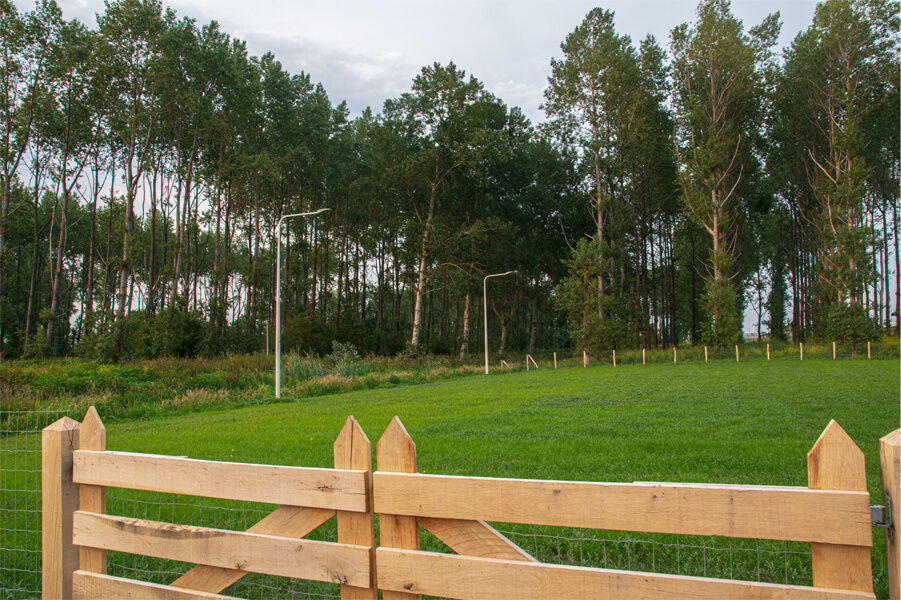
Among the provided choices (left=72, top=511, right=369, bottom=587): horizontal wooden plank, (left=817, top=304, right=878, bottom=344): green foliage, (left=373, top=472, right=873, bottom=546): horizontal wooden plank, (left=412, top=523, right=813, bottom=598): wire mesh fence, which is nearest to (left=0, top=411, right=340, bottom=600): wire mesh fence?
(left=72, top=511, right=369, bottom=587): horizontal wooden plank

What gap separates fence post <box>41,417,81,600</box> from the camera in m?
2.95

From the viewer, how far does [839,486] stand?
5.91 ft

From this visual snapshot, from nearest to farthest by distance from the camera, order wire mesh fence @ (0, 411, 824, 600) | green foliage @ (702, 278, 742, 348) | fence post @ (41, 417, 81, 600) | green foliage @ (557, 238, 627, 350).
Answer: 1. fence post @ (41, 417, 81, 600)
2. wire mesh fence @ (0, 411, 824, 600)
3. green foliage @ (702, 278, 742, 348)
4. green foliage @ (557, 238, 627, 350)

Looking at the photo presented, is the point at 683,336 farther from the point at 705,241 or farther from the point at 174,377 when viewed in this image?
the point at 174,377

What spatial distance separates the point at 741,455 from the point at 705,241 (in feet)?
146

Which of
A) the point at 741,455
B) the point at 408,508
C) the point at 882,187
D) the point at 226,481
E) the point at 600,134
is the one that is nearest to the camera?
the point at 408,508

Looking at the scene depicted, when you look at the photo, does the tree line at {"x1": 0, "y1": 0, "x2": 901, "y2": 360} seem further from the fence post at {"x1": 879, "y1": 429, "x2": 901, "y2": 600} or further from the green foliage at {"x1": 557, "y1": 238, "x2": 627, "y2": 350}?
the fence post at {"x1": 879, "y1": 429, "x2": 901, "y2": 600}

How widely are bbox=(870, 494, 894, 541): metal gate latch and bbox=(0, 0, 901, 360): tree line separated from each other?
1347 inches

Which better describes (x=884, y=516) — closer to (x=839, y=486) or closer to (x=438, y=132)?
(x=839, y=486)

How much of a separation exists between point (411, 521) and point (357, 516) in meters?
0.24

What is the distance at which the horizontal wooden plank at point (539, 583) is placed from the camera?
6.05 feet

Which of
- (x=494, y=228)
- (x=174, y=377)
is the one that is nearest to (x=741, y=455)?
(x=174, y=377)

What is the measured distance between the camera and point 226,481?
8.50 feet

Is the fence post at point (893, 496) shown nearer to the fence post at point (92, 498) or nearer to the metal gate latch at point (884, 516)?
the metal gate latch at point (884, 516)
